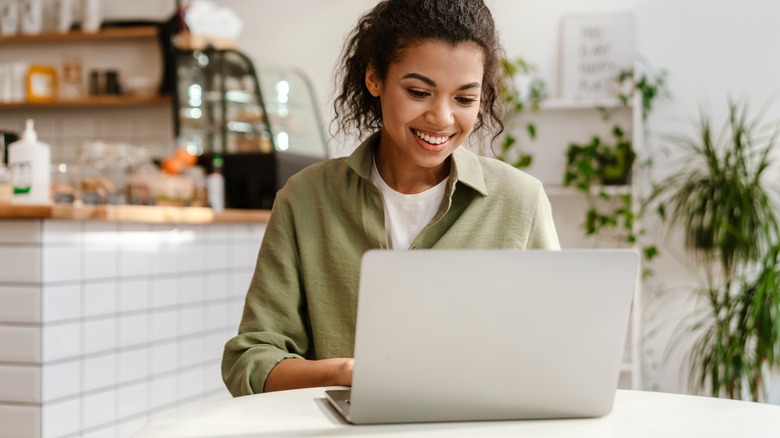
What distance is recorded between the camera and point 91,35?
5367mm

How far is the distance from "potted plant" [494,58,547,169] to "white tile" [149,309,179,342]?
5.66ft

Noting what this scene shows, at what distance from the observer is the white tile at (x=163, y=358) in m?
3.24

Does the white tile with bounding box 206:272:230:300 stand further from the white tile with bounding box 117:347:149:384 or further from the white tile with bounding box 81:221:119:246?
the white tile with bounding box 81:221:119:246

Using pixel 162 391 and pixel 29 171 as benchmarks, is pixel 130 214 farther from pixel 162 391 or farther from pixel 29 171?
pixel 162 391

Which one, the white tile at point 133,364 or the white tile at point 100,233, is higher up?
the white tile at point 100,233

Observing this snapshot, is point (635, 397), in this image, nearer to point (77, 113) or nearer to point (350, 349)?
point (350, 349)

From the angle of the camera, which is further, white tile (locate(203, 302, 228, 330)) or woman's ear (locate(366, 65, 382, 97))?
white tile (locate(203, 302, 228, 330))

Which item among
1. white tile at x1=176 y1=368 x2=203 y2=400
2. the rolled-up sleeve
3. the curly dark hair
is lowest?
white tile at x1=176 y1=368 x2=203 y2=400

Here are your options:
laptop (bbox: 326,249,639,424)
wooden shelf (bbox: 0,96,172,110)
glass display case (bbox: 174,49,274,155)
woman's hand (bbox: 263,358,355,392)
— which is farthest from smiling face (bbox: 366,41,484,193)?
wooden shelf (bbox: 0,96,172,110)

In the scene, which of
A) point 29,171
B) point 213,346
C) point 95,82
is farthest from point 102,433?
point 95,82

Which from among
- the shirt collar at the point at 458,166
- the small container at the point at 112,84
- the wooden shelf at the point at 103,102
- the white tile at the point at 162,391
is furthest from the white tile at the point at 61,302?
the small container at the point at 112,84

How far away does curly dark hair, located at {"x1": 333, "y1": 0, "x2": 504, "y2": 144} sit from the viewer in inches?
59.7

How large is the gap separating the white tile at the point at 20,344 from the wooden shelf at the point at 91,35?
2.97 meters

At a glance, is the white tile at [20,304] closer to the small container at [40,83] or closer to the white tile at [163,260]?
the white tile at [163,260]
